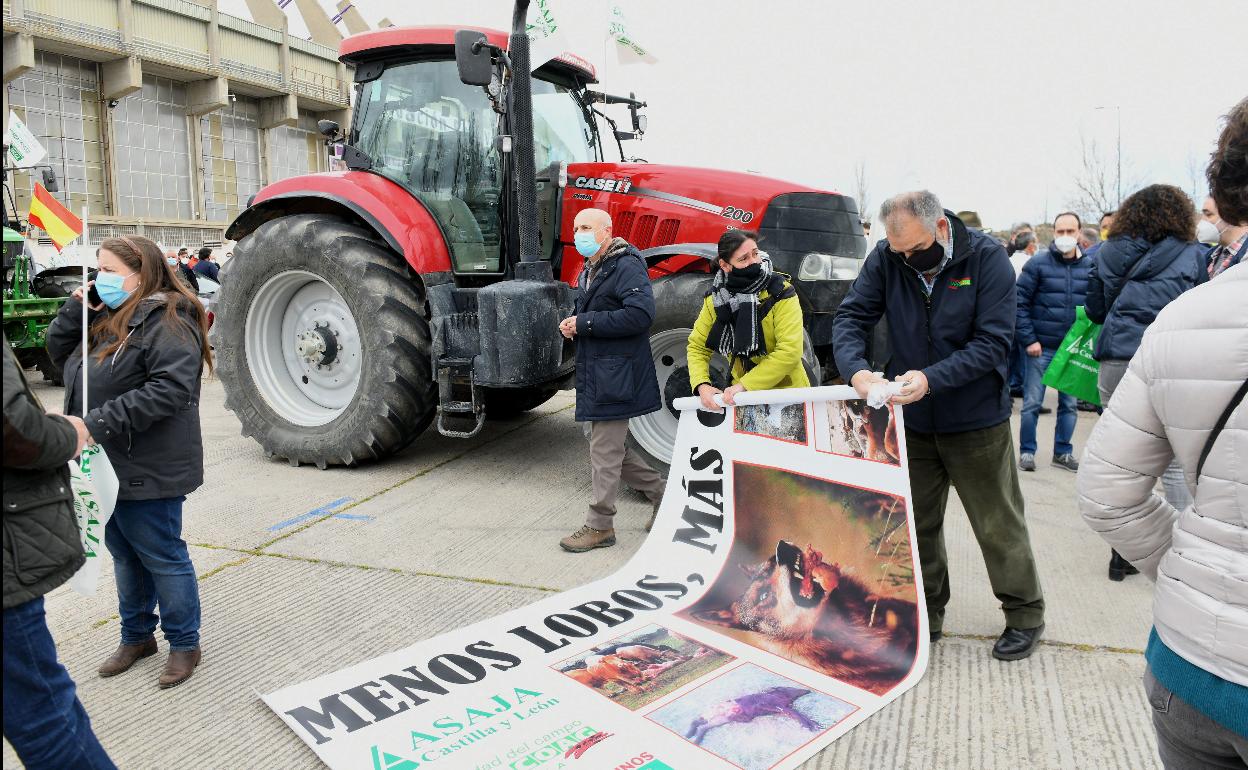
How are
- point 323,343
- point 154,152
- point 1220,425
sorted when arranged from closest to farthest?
point 1220,425, point 323,343, point 154,152

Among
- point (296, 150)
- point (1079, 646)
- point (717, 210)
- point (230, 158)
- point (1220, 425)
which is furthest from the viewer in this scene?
point (296, 150)

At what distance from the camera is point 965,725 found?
106 inches

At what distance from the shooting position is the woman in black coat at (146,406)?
114 inches

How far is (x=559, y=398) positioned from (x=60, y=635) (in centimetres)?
542

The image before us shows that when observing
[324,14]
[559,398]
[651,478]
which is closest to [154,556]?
[651,478]

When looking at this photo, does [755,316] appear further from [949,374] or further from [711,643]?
[711,643]

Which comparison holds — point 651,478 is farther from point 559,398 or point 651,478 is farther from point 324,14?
point 324,14

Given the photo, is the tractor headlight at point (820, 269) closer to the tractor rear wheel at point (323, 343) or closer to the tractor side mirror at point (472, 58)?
the tractor side mirror at point (472, 58)

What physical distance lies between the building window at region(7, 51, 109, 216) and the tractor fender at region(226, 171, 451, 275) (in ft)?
67.9

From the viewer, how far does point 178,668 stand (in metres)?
3.03

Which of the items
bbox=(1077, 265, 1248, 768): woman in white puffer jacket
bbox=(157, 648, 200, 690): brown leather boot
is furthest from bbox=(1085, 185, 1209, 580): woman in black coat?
bbox=(157, 648, 200, 690): brown leather boot

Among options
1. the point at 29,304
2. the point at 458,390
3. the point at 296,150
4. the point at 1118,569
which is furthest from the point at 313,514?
the point at 296,150

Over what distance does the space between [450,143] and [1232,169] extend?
479 centimetres

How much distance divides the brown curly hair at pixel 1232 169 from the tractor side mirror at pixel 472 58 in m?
3.86
